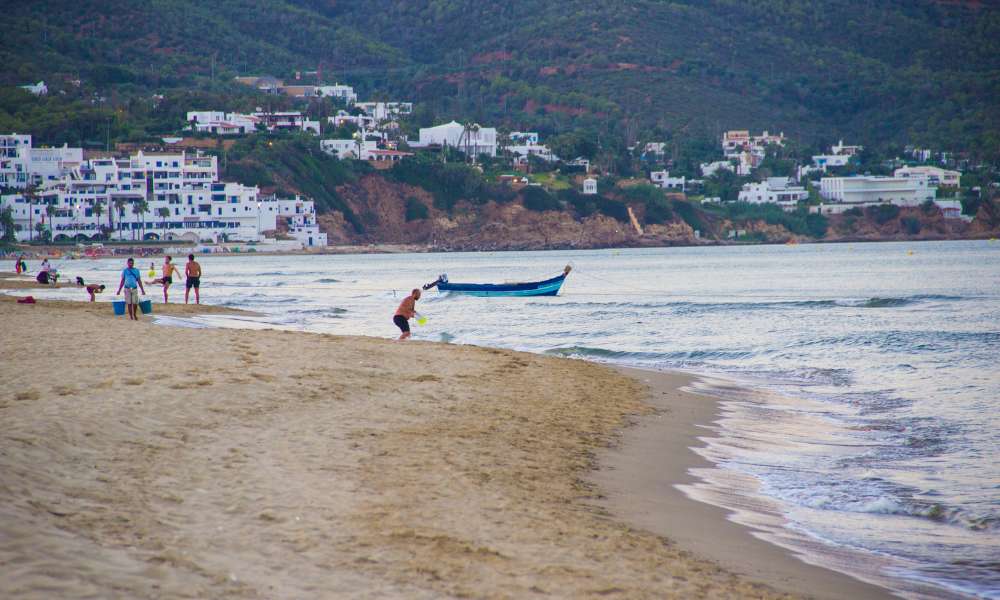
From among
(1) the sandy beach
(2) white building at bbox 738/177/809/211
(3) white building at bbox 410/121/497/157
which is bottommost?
(1) the sandy beach

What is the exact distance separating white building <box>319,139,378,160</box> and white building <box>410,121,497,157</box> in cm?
1897

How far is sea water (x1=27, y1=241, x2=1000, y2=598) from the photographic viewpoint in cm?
808

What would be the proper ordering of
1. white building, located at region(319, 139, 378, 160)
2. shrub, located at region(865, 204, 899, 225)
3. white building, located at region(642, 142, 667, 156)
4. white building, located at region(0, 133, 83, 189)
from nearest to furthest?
white building, located at region(0, 133, 83, 189) < white building, located at region(319, 139, 378, 160) < shrub, located at region(865, 204, 899, 225) < white building, located at region(642, 142, 667, 156)

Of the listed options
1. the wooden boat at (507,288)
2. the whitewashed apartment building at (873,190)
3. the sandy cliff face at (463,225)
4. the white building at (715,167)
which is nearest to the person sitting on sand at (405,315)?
the wooden boat at (507,288)

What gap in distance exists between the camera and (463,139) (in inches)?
6471

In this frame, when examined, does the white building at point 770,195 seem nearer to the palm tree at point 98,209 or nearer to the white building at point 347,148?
the white building at point 347,148

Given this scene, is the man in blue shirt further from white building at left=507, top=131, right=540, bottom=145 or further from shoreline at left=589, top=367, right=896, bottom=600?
white building at left=507, top=131, right=540, bottom=145

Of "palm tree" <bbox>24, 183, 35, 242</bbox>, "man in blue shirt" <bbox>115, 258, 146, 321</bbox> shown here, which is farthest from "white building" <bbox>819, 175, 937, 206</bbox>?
"man in blue shirt" <bbox>115, 258, 146, 321</bbox>

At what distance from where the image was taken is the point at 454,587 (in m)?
5.69

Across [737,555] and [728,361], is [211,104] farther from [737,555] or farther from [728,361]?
[737,555]

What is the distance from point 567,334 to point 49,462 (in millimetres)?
20273

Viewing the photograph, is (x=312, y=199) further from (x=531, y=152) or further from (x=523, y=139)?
(x=523, y=139)

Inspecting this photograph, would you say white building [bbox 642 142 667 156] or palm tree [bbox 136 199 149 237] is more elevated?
white building [bbox 642 142 667 156]

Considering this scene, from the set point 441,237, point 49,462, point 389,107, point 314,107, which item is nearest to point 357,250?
point 441,237
